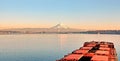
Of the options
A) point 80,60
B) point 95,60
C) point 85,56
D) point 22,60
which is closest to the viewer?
point 95,60

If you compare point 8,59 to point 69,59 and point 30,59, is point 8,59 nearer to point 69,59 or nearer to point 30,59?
point 30,59

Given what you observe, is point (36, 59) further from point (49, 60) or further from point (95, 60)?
point (95, 60)

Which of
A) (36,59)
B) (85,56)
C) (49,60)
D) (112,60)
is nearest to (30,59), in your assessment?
(36,59)

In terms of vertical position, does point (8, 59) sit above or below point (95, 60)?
below

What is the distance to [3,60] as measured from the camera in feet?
209

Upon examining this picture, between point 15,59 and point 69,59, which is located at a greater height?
point 69,59

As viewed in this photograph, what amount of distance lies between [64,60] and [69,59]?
782mm

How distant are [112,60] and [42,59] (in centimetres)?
3097

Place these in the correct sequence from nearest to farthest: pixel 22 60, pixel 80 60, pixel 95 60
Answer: pixel 95 60 → pixel 80 60 → pixel 22 60

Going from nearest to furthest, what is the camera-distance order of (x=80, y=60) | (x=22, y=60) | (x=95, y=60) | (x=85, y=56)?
(x=95, y=60)
(x=80, y=60)
(x=85, y=56)
(x=22, y=60)

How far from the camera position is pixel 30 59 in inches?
2557

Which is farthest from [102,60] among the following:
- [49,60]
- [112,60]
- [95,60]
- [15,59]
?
[15,59]

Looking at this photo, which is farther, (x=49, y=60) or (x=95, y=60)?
(x=49, y=60)

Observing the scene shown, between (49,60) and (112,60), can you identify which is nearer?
(112,60)
